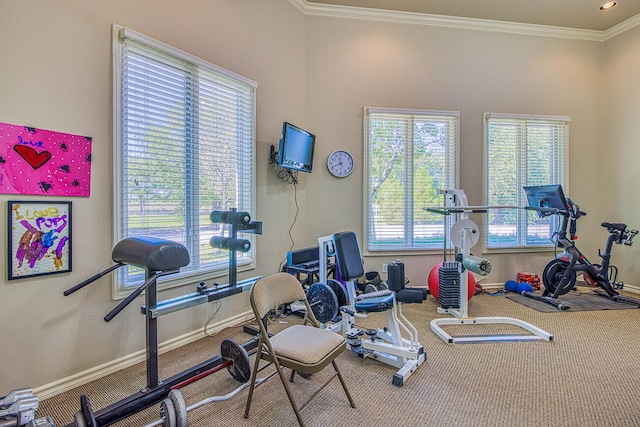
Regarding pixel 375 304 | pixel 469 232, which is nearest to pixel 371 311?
pixel 375 304

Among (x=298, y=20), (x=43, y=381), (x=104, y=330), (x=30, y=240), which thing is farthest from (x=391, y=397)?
(x=298, y=20)

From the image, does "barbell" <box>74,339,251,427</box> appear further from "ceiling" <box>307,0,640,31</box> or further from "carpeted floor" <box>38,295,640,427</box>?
"ceiling" <box>307,0,640,31</box>

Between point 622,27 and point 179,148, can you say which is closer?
point 179,148

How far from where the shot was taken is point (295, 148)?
3.67 m

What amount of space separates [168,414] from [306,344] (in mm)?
756

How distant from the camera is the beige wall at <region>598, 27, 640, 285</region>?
4.52 metres

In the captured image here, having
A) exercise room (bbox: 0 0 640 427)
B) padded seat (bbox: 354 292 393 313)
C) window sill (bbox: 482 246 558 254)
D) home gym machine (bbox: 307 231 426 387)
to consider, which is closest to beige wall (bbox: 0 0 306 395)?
exercise room (bbox: 0 0 640 427)

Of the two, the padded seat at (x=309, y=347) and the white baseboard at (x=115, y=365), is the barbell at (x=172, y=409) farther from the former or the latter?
the white baseboard at (x=115, y=365)

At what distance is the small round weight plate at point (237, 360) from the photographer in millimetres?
2105

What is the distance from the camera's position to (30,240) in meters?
1.97

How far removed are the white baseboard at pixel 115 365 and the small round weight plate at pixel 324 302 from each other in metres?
1.02

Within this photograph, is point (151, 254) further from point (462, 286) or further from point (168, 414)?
point (462, 286)

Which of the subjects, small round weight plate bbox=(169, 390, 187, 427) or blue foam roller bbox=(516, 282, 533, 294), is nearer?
small round weight plate bbox=(169, 390, 187, 427)

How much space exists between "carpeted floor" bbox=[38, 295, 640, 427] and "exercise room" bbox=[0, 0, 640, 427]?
2 cm
